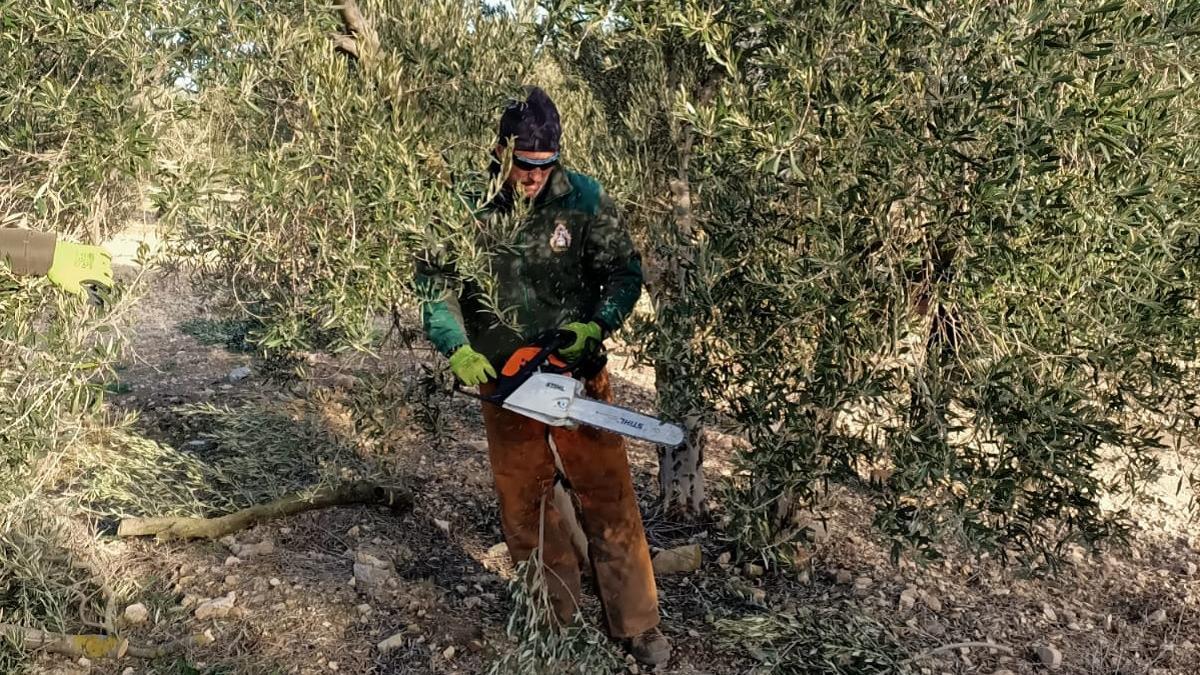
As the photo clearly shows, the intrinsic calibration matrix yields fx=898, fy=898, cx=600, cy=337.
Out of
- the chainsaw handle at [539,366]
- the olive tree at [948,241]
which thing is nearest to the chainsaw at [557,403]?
the chainsaw handle at [539,366]

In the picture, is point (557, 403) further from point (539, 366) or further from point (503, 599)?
point (503, 599)

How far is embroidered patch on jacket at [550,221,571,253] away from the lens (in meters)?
4.76

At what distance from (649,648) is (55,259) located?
12.3 feet

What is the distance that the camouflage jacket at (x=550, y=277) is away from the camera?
4.62 metres

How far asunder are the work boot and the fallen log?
2.32 m

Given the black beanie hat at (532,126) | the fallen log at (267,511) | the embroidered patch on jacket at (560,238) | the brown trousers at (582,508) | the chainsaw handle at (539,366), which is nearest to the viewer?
the black beanie hat at (532,126)

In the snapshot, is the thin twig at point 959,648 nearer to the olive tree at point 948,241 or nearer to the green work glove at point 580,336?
the olive tree at point 948,241

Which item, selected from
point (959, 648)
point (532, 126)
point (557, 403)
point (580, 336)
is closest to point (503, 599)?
point (557, 403)

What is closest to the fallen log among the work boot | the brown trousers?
the brown trousers

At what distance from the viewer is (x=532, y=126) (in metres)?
4.39

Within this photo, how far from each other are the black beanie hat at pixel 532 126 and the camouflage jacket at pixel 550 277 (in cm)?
28

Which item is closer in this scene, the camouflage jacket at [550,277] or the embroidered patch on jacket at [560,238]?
the camouflage jacket at [550,277]

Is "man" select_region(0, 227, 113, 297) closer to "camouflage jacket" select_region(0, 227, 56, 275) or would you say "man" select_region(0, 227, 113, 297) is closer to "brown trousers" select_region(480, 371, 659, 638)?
"camouflage jacket" select_region(0, 227, 56, 275)

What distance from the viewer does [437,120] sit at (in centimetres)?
484
